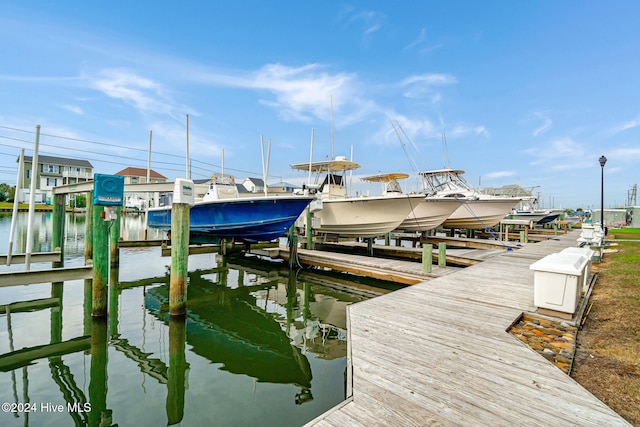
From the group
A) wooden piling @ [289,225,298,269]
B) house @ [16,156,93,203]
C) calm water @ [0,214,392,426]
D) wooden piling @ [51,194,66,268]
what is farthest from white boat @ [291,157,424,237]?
house @ [16,156,93,203]

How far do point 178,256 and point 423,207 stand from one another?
13.3 m

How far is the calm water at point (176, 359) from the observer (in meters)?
3.98

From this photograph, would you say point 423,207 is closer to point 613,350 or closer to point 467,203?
point 467,203

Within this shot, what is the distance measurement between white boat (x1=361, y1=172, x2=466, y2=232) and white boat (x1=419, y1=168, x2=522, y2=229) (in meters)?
2.16

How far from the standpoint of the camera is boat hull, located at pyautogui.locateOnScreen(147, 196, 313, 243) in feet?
37.1

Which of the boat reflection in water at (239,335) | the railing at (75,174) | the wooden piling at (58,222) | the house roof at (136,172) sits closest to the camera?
the boat reflection in water at (239,335)

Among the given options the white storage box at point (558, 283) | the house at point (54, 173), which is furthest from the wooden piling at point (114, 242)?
the house at point (54, 173)

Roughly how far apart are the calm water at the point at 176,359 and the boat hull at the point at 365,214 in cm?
431

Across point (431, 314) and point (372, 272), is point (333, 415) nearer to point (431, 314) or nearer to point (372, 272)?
point (431, 314)

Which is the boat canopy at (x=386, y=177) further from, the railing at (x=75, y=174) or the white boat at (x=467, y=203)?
the railing at (x=75, y=174)

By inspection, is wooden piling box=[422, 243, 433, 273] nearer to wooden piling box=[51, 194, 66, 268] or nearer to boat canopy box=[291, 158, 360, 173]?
boat canopy box=[291, 158, 360, 173]

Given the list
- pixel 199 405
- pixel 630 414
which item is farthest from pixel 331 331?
pixel 630 414

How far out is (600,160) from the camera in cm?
1351

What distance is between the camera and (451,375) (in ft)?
10.3
